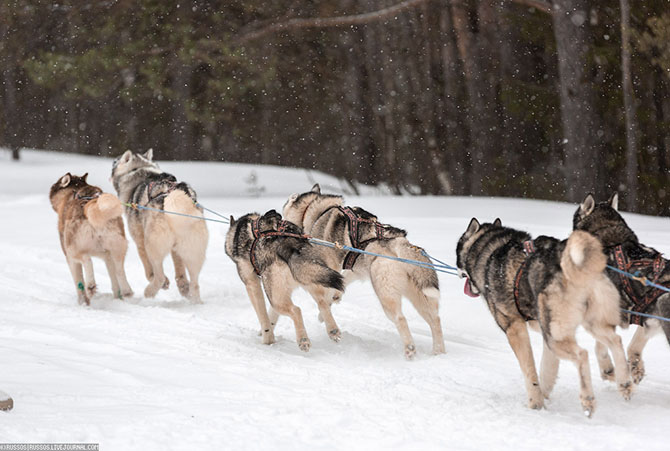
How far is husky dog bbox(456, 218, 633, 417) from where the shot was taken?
448 cm

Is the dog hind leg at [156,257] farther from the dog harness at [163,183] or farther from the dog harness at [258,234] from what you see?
the dog harness at [258,234]

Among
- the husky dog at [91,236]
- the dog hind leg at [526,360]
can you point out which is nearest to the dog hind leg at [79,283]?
the husky dog at [91,236]

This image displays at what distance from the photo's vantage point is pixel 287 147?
38.3m

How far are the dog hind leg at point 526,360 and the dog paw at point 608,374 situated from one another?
0.57m

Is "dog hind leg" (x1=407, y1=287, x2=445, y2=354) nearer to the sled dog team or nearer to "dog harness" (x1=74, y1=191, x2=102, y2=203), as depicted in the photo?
the sled dog team

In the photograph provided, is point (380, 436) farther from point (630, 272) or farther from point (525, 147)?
point (525, 147)

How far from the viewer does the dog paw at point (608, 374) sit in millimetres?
5180

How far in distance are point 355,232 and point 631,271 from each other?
2623 mm

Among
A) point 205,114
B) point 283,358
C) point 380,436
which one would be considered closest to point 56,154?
point 205,114

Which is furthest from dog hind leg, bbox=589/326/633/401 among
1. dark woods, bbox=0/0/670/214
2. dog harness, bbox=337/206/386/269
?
dark woods, bbox=0/0/670/214

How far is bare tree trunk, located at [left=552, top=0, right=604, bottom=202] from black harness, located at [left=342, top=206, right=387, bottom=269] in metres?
8.51

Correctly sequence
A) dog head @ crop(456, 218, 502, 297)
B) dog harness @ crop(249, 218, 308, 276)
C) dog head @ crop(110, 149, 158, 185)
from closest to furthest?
dog head @ crop(456, 218, 502, 297), dog harness @ crop(249, 218, 308, 276), dog head @ crop(110, 149, 158, 185)

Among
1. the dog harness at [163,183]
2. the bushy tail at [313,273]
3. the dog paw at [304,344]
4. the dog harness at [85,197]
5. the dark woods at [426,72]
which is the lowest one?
the dog paw at [304,344]

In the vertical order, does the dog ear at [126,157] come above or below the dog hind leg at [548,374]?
above
